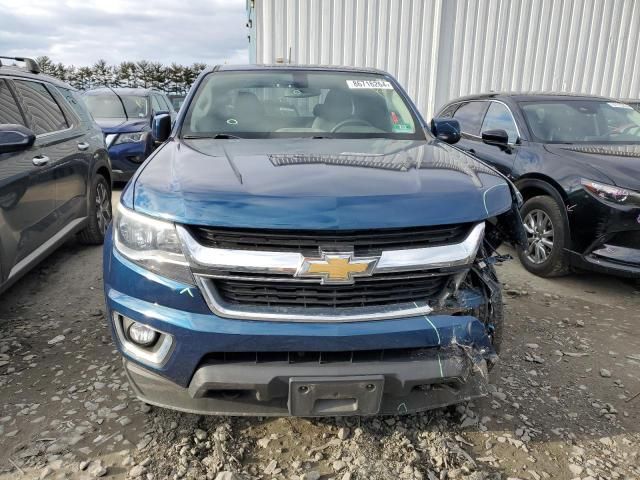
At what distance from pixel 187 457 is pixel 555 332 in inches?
101

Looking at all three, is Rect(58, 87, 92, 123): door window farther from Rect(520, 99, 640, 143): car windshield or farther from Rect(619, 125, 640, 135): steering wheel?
Rect(619, 125, 640, 135): steering wheel

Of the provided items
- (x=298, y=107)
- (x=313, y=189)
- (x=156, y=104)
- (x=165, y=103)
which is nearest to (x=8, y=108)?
(x=298, y=107)

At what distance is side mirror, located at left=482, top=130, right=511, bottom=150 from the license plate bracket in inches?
144

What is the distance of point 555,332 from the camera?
350 centimetres

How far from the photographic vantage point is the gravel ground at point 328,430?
2139 millimetres

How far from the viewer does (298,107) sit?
3.31m

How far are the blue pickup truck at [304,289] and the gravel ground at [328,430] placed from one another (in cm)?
32

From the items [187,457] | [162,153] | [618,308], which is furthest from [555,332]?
[162,153]

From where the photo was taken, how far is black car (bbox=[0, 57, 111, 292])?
3.23 meters

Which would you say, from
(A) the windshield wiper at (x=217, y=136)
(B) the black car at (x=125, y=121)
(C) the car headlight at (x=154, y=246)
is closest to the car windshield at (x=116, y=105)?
(B) the black car at (x=125, y=121)

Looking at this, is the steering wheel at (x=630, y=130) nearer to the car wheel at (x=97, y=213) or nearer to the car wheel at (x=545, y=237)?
the car wheel at (x=545, y=237)

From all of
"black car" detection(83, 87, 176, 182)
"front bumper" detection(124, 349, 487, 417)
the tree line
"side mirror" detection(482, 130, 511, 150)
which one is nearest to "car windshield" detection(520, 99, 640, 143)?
"side mirror" detection(482, 130, 511, 150)

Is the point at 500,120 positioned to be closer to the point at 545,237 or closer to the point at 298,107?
the point at 545,237

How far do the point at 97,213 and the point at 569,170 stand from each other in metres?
4.41
